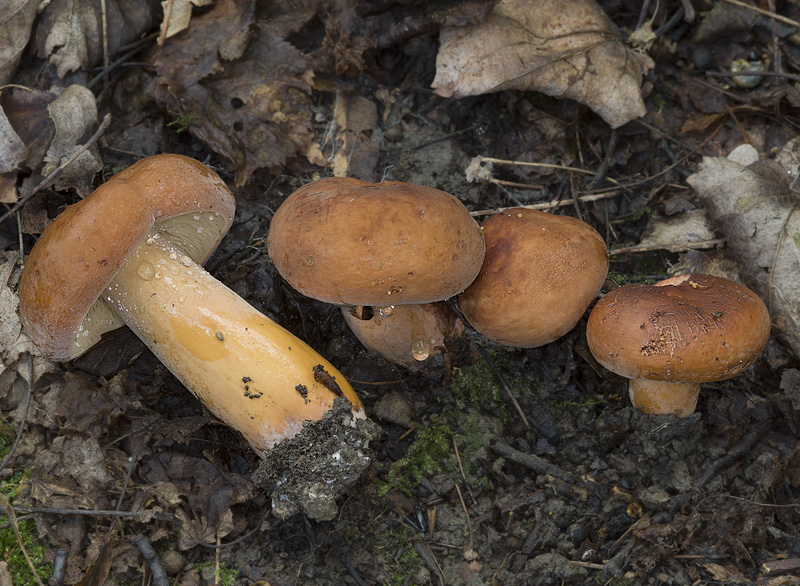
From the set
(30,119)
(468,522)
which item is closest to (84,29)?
(30,119)

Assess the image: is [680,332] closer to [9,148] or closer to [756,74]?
[756,74]

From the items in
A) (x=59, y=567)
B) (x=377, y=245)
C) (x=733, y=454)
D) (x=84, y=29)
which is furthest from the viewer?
(x=84, y=29)

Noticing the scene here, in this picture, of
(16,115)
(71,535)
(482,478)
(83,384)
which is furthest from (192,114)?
(482,478)

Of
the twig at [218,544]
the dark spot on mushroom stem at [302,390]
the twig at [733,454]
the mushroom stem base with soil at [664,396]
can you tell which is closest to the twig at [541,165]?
the mushroom stem base with soil at [664,396]

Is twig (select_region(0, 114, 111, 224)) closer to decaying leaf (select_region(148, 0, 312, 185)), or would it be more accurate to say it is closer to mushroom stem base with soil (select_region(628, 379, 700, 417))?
decaying leaf (select_region(148, 0, 312, 185))

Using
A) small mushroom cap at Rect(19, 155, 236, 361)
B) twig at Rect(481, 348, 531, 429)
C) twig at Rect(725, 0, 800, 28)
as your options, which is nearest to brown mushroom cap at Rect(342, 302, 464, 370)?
twig at Rect(481, 348, 531, 429)

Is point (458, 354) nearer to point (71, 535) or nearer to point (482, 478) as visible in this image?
point (482, 478)

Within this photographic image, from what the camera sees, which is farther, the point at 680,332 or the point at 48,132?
the point at 48,132
